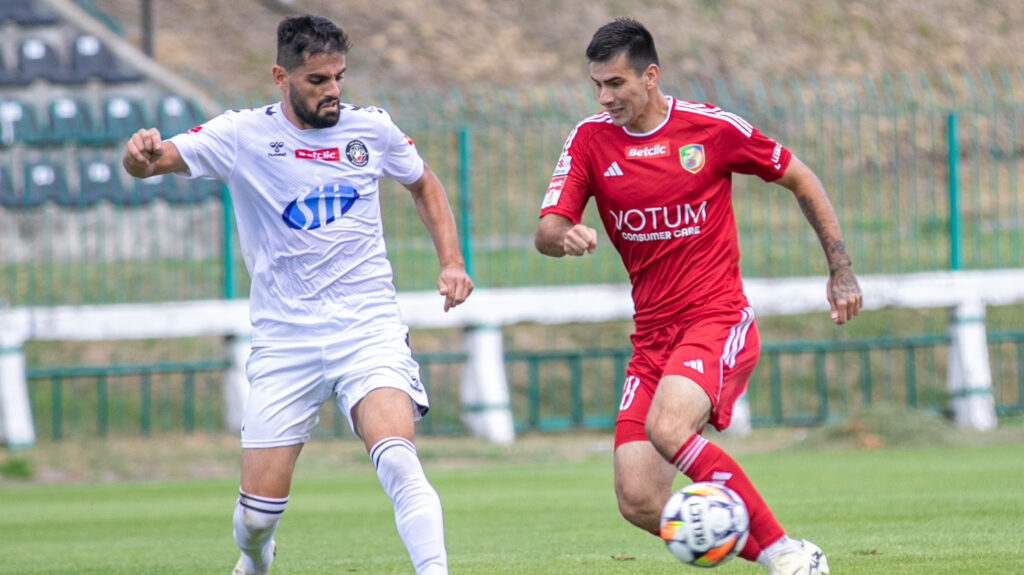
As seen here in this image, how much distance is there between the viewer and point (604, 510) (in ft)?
34.5

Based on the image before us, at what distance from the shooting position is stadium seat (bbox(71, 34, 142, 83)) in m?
22.2

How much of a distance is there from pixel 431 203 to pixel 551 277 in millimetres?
11066

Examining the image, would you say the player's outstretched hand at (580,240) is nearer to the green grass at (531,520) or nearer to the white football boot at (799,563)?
the white football boot at (799,563)

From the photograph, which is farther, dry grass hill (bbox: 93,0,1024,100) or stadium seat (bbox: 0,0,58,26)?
dry grass hill (bbox: 93,0,1024,100)

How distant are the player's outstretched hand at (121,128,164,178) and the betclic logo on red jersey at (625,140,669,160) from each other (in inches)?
81.4

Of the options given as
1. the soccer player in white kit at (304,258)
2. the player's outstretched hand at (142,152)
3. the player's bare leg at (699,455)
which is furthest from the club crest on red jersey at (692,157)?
the player's outstretched hand at (142,152)

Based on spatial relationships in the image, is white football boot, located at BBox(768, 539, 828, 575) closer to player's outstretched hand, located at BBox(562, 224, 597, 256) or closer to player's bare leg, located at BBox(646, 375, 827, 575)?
player's bare leg, located at BBox(646, 375, 827, 575)

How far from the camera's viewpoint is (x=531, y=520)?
32.7 ft

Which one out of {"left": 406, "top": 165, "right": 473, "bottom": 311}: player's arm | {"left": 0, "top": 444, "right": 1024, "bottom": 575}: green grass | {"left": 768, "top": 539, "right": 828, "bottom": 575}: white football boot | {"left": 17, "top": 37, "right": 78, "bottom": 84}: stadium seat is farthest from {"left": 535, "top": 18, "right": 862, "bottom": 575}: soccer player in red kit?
{"left": 17, "top": 37, "right": 78, "bottom": 84}: stadium seat

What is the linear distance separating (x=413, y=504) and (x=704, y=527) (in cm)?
112

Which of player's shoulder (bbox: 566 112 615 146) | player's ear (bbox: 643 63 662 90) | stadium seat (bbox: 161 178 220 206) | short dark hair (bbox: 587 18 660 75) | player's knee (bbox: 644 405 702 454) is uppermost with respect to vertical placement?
stadium seat (bbox: 161 178 220 206)

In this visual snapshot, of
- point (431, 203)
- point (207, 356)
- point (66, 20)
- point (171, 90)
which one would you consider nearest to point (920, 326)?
point (207, 356)

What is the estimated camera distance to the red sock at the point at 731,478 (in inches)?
249

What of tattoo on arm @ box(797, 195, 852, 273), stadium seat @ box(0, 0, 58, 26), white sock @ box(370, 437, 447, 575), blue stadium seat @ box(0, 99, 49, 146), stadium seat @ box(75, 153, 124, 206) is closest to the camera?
white sock @ box(370, 437, 447, 575)
